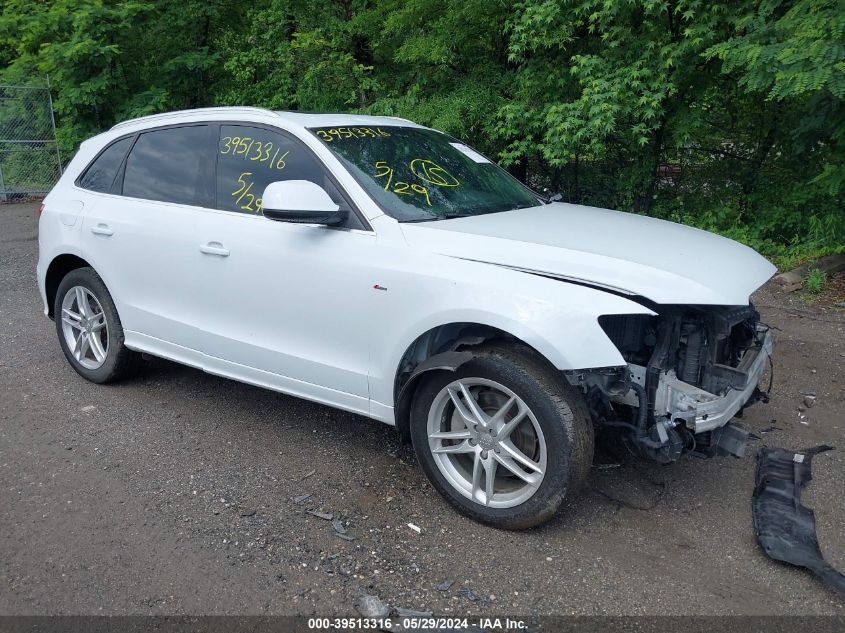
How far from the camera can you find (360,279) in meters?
3.71

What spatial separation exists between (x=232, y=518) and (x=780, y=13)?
23.8 feet

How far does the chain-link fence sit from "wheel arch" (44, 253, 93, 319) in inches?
458

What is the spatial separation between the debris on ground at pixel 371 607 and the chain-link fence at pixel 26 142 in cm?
1537

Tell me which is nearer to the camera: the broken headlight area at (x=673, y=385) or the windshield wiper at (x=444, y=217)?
the broken headlight area at (x=673, y=385)

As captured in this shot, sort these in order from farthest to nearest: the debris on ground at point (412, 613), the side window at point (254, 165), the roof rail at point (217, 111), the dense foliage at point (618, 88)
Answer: the dense foliage at point (618, 88)
the roof rail at point (217, 111)
the side window at point (254, 165)
the debris on ground at point (412, 613)

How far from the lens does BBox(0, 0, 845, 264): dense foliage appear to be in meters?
7.50

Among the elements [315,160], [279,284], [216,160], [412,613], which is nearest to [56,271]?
[216,160]

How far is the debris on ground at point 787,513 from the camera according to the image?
3201mm

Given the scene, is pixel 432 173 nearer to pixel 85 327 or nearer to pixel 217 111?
pixel 217 111

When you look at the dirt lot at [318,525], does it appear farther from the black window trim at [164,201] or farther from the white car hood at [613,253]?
the black window trim at [164,201]

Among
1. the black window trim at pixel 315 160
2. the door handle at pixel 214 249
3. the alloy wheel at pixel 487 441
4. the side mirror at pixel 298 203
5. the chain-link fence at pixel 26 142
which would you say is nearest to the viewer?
the alloy wheel at pixel 487 441

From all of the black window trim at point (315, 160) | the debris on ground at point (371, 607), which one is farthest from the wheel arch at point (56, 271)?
the debris on ground at point (371, 607)

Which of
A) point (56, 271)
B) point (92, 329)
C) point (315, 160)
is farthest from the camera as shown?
point (56, 271)

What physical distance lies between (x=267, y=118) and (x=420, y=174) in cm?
95
